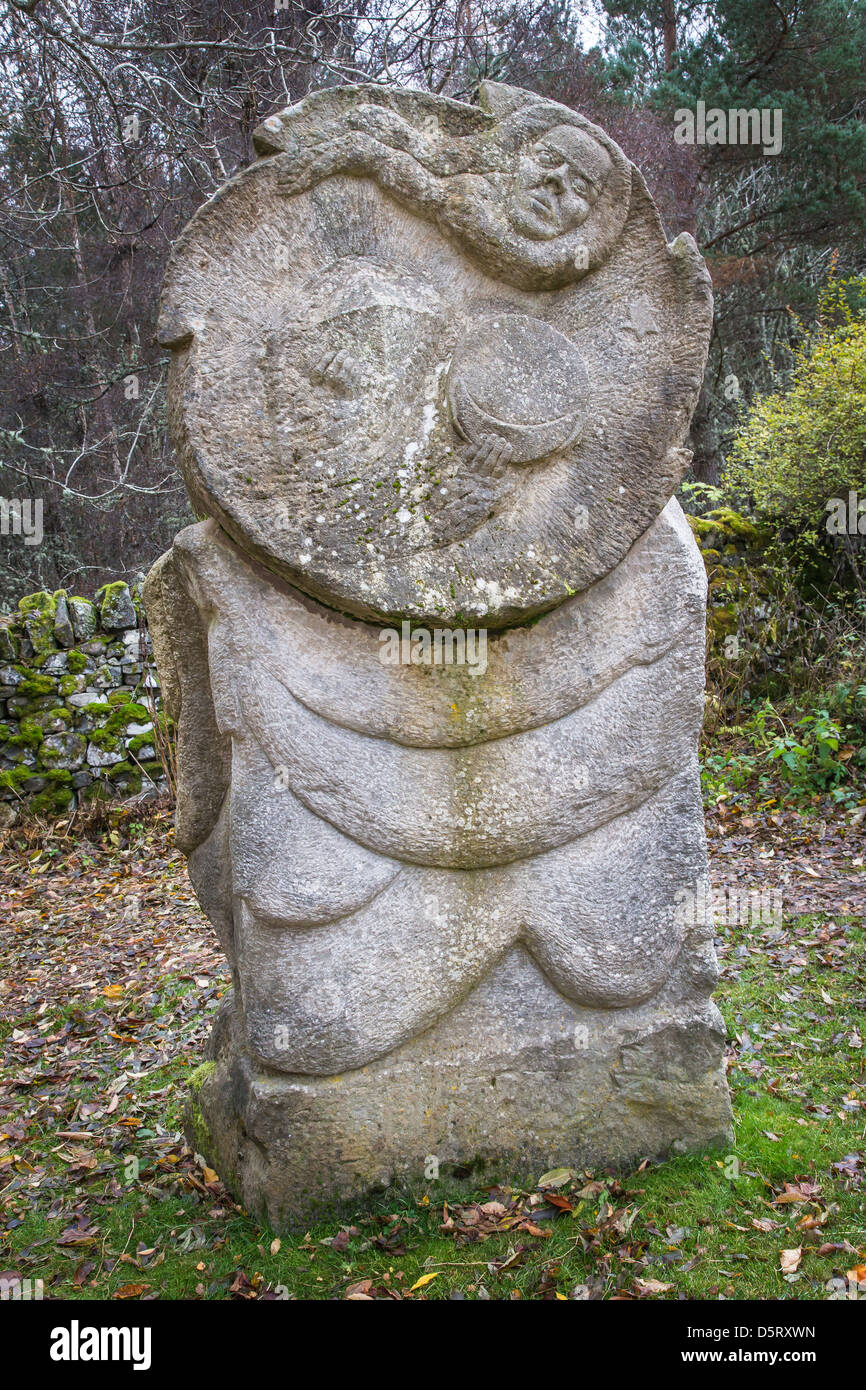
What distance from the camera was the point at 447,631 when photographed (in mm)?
2586

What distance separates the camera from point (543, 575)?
8.43 ft

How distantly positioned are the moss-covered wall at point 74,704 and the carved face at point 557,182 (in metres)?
6.13

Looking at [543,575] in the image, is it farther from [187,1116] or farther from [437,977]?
[187,1116]

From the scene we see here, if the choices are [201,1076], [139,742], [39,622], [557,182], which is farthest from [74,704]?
[557,182]

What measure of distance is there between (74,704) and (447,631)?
6111 millimetres

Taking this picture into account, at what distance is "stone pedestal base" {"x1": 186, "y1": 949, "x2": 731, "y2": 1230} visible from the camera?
2639 mm

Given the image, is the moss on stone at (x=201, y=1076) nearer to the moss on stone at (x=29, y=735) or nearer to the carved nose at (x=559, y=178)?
the carved nose at (x=559, y=178)

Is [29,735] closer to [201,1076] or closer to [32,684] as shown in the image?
[32,684]

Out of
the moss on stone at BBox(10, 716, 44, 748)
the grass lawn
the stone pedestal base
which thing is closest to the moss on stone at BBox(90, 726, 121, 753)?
the moss on stone at BBox(10, 716, 44, 748)

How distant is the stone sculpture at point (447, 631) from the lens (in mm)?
2561

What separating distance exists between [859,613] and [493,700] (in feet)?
20.1

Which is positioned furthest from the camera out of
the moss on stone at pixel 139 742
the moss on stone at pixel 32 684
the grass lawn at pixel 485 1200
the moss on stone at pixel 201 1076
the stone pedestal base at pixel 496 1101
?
the moss on stone at pixel 139 742

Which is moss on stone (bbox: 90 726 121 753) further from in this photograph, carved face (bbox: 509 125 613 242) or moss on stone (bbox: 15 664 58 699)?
carved face (bbox: 509 125 613 242)

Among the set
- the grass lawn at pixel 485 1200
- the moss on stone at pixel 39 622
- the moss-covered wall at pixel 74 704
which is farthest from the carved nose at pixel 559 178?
the moss on stone at pixel 39 622
